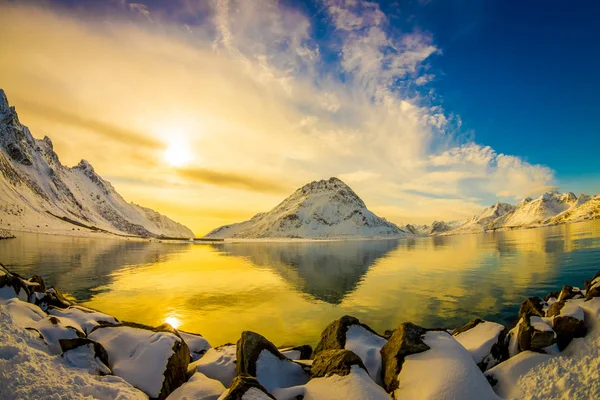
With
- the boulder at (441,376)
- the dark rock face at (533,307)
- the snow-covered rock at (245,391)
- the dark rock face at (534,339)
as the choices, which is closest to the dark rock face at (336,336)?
the boulder at (441,376)

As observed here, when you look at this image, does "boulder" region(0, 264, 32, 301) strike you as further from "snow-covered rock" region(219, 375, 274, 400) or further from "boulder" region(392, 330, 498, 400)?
"boulder" region(392, 330, 498, 400)

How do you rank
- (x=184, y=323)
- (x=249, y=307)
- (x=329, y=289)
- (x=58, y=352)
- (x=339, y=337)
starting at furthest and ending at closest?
(x=329, y=289)
(x=249, y=307)
(x=184, y=323)
(x=339, y=337)
(x=58, y=352)

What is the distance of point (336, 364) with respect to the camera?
9.45 m

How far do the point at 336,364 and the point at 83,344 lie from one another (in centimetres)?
806

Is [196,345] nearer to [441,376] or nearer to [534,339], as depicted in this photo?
[441,376]

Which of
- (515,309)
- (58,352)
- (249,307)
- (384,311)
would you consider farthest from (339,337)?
(515,309)

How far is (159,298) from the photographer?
88.4 ft

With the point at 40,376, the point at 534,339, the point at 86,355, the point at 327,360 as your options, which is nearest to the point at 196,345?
the point at 86,355

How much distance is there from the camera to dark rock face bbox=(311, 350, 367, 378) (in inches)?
364

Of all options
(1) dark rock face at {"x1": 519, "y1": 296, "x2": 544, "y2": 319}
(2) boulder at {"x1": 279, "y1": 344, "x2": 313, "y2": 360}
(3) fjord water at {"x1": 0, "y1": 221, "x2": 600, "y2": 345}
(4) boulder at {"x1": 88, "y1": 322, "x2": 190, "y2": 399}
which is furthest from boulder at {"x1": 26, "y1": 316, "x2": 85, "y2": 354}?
(1) dark rock face at {"x1": 519, "y1": 296, "x2": 544, "y2": 319}

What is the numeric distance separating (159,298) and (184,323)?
8.25 metres

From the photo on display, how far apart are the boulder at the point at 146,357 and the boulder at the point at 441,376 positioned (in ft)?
22.9

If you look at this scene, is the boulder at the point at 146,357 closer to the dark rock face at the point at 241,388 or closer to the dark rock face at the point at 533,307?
the dark rock face at the point at 241,388

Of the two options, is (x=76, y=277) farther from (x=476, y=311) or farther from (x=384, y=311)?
(x=476, y=311)
